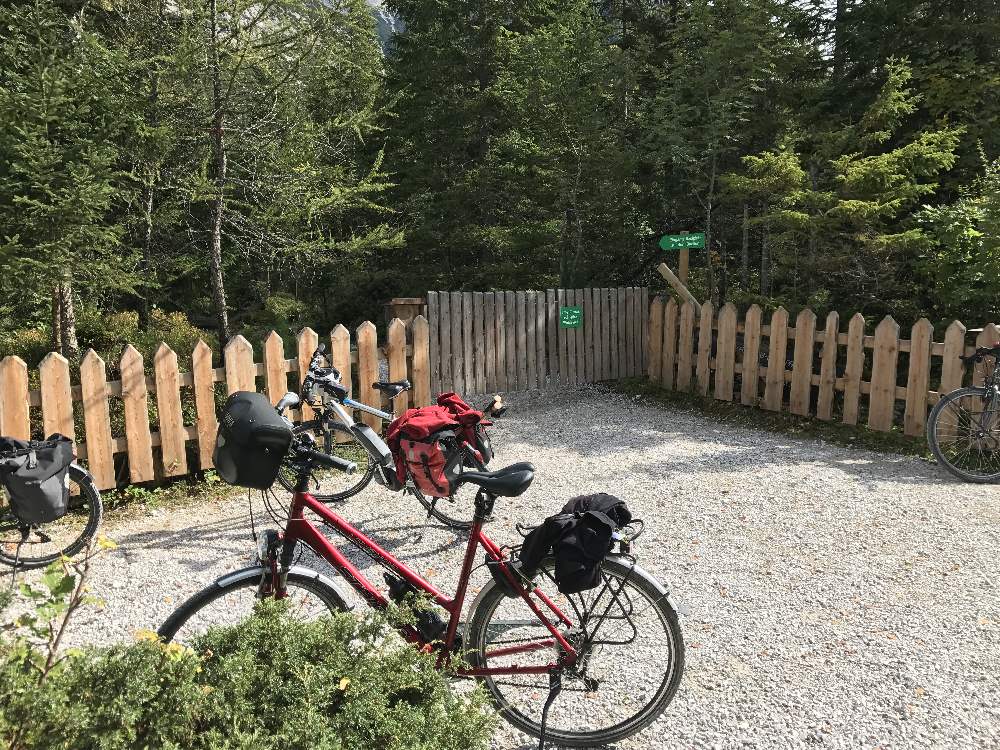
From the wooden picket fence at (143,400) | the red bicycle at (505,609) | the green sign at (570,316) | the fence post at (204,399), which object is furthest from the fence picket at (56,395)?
the green sign at (570,316)

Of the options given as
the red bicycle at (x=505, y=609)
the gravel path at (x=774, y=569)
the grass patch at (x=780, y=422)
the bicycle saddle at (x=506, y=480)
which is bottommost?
the gravel path at (x=774, y=569)

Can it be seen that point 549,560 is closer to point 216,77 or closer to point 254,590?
point 254,590

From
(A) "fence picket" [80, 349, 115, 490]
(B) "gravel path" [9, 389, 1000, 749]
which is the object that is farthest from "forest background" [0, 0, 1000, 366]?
(B) "gravel path" [9, 389, 1000, 749]

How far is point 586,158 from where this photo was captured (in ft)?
42.0

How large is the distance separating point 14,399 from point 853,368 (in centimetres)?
784

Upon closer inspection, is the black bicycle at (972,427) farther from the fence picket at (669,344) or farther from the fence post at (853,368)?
the fence picket at (669,344)

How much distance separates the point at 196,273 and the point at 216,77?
742 cm

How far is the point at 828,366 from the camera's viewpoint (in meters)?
8.28

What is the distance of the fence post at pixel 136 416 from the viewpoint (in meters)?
Result: 5.97

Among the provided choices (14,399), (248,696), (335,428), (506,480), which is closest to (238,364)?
(335,428)

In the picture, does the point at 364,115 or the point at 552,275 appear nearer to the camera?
the point at 364,115

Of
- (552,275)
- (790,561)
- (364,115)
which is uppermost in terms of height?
(364,115)

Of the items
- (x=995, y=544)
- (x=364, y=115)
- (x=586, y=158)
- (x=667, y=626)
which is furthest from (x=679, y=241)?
(x=667, y=626)

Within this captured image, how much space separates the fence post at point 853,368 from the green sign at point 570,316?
137 inches
